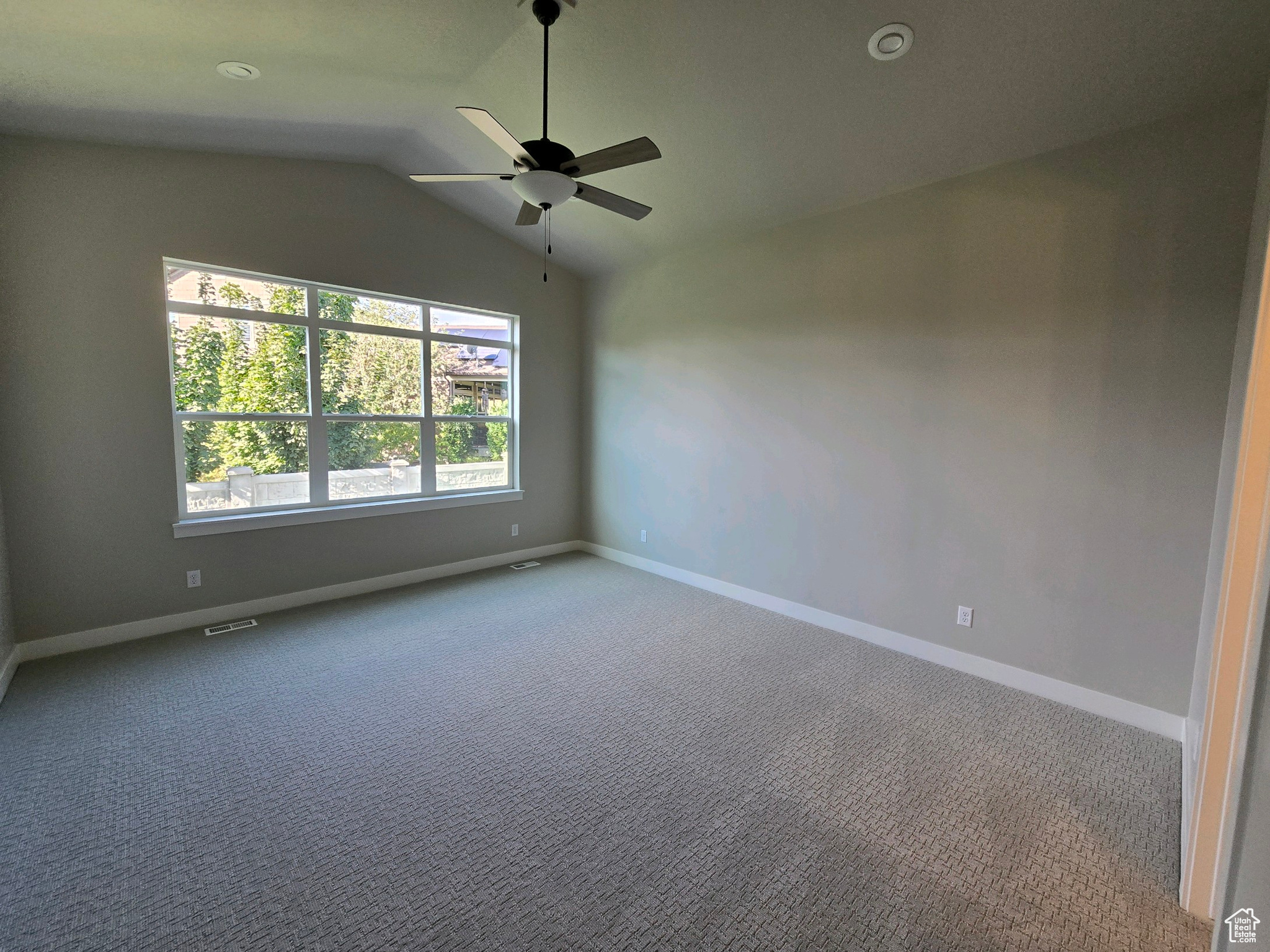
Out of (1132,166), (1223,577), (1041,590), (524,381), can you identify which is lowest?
(1041,590)

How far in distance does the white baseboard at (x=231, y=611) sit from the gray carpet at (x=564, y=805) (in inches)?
5.3

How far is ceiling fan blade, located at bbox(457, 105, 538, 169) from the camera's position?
6.23 ft

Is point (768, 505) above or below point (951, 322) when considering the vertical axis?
below

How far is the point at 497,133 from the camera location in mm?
2045

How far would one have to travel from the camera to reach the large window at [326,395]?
11.6 ft

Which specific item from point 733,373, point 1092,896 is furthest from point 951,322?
point 1092,896

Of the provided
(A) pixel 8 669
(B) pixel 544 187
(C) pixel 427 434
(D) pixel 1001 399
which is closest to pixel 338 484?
(C) pixel 427 434

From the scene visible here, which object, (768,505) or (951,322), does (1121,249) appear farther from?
(768,505)

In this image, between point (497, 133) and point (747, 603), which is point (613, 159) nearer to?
point (497, 133)

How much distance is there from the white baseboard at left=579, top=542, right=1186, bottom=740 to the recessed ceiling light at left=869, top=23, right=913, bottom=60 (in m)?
3.14

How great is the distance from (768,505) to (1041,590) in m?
1.73

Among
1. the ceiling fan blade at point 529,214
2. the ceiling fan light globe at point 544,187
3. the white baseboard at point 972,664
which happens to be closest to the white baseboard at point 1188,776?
the white baseboard at point 972,664

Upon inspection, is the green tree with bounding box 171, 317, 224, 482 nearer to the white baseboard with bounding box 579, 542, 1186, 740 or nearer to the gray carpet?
the gray carpet

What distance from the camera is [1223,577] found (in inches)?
66.6
